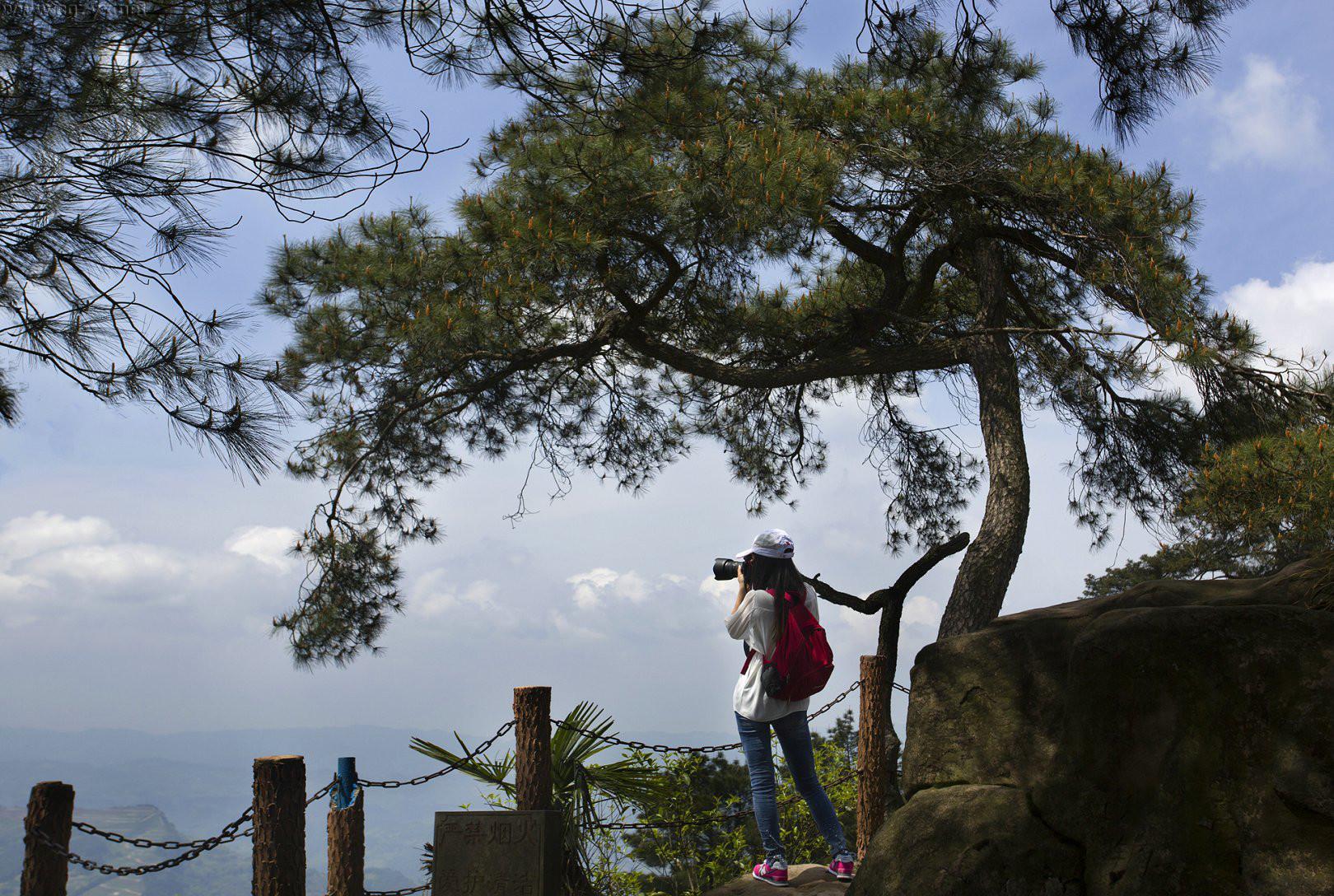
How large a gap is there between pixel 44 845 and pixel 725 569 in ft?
10.6

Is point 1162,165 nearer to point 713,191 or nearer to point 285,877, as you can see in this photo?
point 713,191

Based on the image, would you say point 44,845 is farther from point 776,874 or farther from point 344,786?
point 776,874

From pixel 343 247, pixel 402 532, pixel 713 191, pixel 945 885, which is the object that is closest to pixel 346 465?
pixel 402 532

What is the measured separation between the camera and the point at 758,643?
474cm

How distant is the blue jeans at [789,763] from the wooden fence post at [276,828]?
2023mm

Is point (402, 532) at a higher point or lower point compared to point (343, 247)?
lower

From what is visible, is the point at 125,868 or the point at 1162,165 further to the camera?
the point at 1162,165

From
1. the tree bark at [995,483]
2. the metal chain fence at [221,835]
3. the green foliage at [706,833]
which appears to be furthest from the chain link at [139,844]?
the tree bark at [995,483]

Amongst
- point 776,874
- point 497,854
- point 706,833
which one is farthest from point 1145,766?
point 706,833

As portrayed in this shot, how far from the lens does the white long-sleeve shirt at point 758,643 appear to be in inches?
186

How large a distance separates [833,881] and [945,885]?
54.2 inches

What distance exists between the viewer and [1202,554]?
35.0ft

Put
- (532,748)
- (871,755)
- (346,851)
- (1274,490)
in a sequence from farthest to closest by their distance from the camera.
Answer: (1274,490), (871,755), (532,748), (346,851)

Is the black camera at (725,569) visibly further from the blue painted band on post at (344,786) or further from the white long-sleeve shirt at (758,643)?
the blue painted band on post at (344,786)
